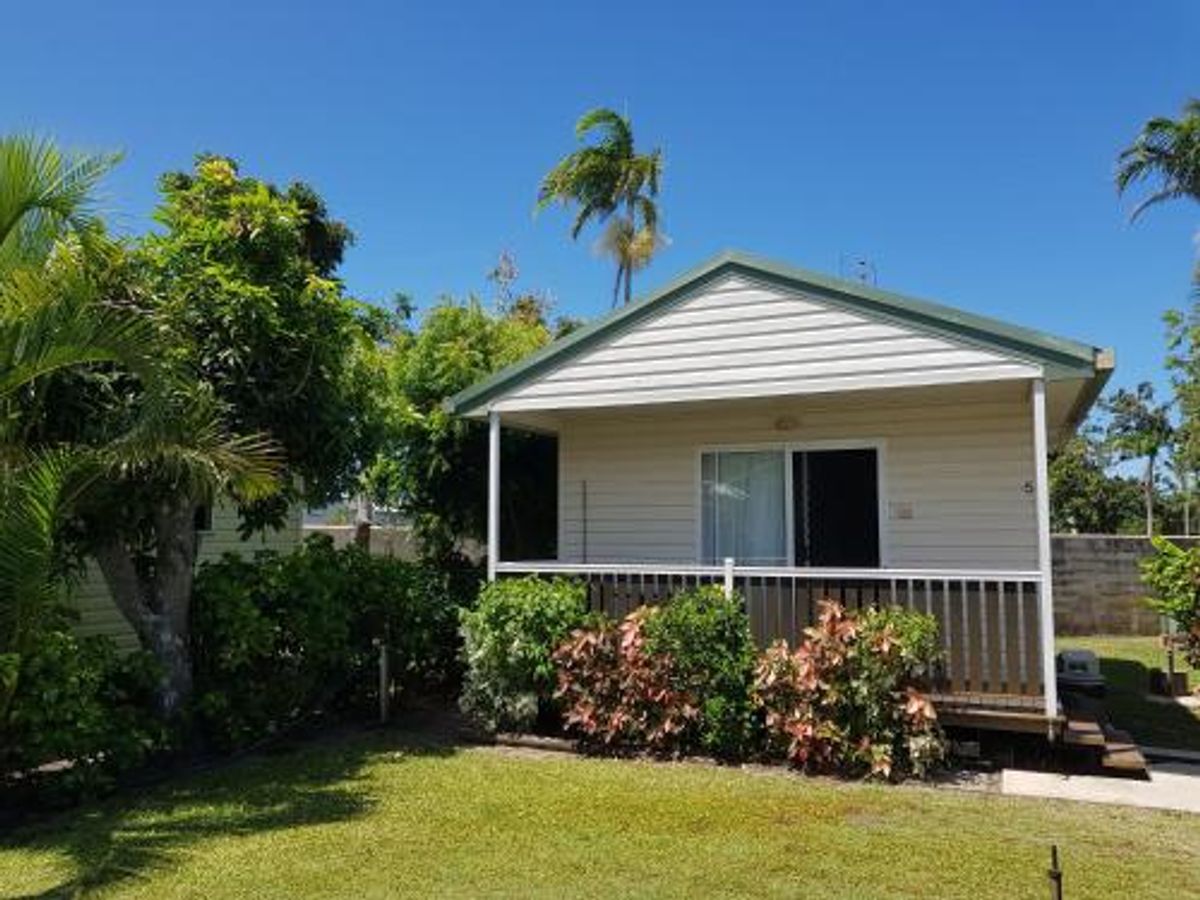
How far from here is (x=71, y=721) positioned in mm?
6820

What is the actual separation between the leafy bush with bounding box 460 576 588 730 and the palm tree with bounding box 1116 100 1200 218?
18.5 m

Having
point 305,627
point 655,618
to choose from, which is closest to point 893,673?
point 655,618

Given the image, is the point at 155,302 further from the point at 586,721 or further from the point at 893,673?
the point at 893,673

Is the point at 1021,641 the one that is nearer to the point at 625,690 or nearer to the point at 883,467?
the point at 883,467

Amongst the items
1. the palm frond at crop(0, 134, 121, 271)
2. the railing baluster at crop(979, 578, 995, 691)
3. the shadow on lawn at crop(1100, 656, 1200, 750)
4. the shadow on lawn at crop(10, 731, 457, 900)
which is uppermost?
the palm frond at crop(0, 134, 121, 271)

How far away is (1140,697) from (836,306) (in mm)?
6664

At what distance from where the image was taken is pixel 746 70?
14.5 metres

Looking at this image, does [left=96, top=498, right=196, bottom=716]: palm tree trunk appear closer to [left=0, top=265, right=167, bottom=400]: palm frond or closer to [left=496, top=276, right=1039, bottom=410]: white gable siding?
[left=0, top=265, right=167, bottom=400]: palm frond

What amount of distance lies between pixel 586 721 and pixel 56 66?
803cm

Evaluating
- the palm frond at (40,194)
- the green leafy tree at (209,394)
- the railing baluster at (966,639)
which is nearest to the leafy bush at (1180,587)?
the railing baluster at (966,639)

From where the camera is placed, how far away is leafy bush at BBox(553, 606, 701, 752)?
8500 millimetres

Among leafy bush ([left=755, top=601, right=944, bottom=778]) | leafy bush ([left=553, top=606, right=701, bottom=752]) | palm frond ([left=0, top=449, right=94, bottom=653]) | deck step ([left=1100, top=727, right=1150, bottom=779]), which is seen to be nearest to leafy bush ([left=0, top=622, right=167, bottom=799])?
palm frond ([left=0, top=449, right=94, bottom=653])

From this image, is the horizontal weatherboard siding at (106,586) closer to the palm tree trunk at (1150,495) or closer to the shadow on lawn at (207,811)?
the shadow on lawn at (207,811)

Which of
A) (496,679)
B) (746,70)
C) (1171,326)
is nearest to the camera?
(496,679)
